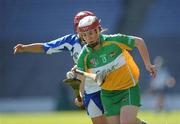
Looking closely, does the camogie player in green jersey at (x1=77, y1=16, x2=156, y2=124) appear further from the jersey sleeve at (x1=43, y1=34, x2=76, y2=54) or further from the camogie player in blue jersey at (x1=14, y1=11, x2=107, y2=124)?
the jersey sleeve at (x1=43, y1=34, x2=76, y2=54)

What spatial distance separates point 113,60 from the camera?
1013 centimetres

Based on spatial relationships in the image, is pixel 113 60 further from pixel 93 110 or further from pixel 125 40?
pixel 93 110

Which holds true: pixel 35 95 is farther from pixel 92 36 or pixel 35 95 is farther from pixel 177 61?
pixel 92 36

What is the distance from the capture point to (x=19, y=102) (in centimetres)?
3009

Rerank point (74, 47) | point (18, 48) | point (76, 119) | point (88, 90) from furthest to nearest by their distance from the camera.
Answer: point (76, 119) < point (18, 48) < point (88, 90) < point (74, 47)

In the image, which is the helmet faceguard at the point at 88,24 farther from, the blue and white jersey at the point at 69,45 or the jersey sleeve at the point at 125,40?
the blue and white jersey at the point at 69,45

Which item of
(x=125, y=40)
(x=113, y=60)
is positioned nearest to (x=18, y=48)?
(x=113, y=60)

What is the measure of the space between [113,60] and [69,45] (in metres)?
1.21

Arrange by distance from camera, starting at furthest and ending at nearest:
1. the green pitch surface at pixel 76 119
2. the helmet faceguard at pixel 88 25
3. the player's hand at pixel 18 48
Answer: the green pitch surface at pixel 76 119 < the player's hand at pixel 18 48 < the helmet faceguard at pixel 88 25

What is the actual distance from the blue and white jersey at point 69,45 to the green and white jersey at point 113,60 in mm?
853

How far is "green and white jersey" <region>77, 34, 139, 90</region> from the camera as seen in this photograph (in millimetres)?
10117

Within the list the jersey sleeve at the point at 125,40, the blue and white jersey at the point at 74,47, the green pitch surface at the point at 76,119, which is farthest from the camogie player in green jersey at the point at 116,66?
the green pitch surface at the point at 76,119

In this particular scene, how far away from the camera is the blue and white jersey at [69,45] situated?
11.1 m

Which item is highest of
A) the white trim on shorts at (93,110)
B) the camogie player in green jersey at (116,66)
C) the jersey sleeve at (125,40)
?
the jersey sleeve at (125,40)
